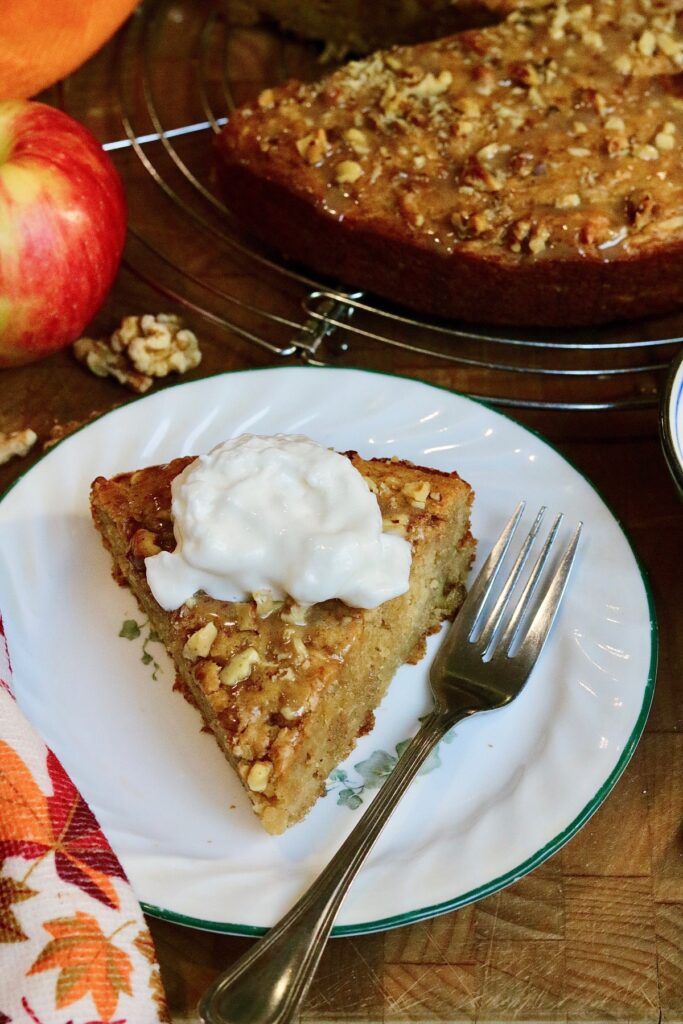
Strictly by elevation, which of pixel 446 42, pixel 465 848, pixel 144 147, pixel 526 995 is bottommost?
pixel 526 995

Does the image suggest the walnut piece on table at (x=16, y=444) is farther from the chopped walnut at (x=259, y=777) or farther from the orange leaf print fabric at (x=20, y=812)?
the chopped walnut at (x=259, y=777)

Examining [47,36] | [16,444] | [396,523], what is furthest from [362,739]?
[47,36]

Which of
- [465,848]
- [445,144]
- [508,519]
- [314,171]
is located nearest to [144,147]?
[314,171]

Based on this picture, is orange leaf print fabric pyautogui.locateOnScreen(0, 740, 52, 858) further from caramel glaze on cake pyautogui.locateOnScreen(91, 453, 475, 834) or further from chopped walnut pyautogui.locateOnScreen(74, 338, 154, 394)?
chopped walnut pyautogui.locateOnScreen(74, 338, 154, 394)

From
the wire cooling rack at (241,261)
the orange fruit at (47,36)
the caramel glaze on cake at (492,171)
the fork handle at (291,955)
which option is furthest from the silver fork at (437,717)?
the orange fruit at (47,36)

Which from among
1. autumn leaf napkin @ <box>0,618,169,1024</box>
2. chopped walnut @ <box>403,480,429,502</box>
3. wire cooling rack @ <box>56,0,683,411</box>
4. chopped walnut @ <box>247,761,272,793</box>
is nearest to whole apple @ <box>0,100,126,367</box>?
wire cooling rack @ <box>56,0,683,411</box>

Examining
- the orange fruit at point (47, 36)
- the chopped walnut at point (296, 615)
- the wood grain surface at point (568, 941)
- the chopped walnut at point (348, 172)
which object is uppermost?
the orange fruit at point (47, 36)

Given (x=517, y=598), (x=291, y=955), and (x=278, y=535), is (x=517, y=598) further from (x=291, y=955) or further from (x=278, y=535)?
(x=291, y=955)

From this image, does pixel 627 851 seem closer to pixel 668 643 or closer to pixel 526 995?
pixel 526 995

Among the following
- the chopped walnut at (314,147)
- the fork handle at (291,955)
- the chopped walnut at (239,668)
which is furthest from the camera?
the chopped walnut at (314,147)
